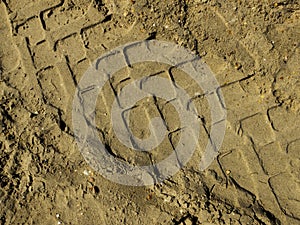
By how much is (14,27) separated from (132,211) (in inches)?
64.0

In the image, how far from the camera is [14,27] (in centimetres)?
360

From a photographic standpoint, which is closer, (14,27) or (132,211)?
(132,211)

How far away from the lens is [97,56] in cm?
352

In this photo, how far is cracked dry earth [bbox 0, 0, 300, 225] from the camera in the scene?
10.7ft

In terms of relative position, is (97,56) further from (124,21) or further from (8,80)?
(8,80)

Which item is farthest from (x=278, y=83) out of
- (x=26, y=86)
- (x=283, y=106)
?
(x=26, y=86)

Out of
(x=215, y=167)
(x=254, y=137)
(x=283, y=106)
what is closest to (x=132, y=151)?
(x=215, y=167)

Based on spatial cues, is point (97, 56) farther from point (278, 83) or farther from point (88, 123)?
point (278, 83)

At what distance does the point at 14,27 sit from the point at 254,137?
1.94 m

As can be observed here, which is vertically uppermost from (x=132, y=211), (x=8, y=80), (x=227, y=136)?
(x=8, y=80)

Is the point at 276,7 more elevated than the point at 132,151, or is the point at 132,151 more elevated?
the point at 276,7

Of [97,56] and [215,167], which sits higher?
[97,56]

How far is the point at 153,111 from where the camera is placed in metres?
3.42

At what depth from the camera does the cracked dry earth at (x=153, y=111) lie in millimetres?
3273
